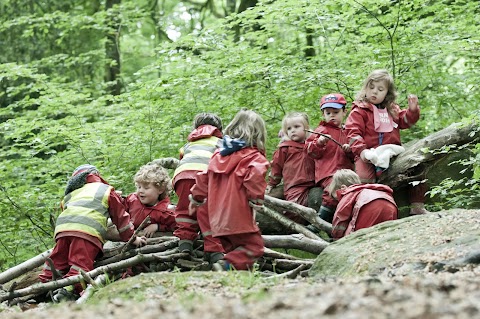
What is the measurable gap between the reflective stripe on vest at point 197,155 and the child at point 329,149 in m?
1.27

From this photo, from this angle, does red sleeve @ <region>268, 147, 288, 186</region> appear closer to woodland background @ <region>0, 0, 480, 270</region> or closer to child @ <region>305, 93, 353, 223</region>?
child @ <region>305, 93, 353, 223</region>

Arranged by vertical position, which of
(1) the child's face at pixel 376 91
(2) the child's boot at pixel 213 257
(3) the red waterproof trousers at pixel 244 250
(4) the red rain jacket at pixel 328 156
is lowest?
(2) the child's boot at pixel 213 257

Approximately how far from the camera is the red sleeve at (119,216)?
22.8 ft

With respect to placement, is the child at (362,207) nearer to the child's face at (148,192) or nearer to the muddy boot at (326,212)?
the muddy boot at (326,212)

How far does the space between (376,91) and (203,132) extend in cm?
212

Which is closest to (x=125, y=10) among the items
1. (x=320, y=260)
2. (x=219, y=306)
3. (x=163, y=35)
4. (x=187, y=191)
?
(x=163, y=35)

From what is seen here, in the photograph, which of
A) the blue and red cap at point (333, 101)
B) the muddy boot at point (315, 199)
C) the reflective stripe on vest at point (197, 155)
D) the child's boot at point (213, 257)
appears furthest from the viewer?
the blue and red cap at point (333, 101)

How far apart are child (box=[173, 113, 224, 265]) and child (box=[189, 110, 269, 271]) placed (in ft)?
0.63

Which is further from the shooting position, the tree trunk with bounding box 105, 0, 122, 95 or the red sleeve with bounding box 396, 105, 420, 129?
the tree trunk with bounding box 105, 0, 122, 95

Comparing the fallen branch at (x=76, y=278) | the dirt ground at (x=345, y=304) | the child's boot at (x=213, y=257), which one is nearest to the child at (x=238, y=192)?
the child's boot at (x=213, y=257)

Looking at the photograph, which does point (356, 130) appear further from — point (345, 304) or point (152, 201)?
point (345, 304)

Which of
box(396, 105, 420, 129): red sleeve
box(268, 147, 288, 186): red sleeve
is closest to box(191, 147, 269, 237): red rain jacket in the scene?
box(268, 147, 288, 186): red sleeve

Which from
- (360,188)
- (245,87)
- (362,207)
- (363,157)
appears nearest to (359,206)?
(362,207)

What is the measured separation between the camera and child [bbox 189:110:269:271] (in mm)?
6371
